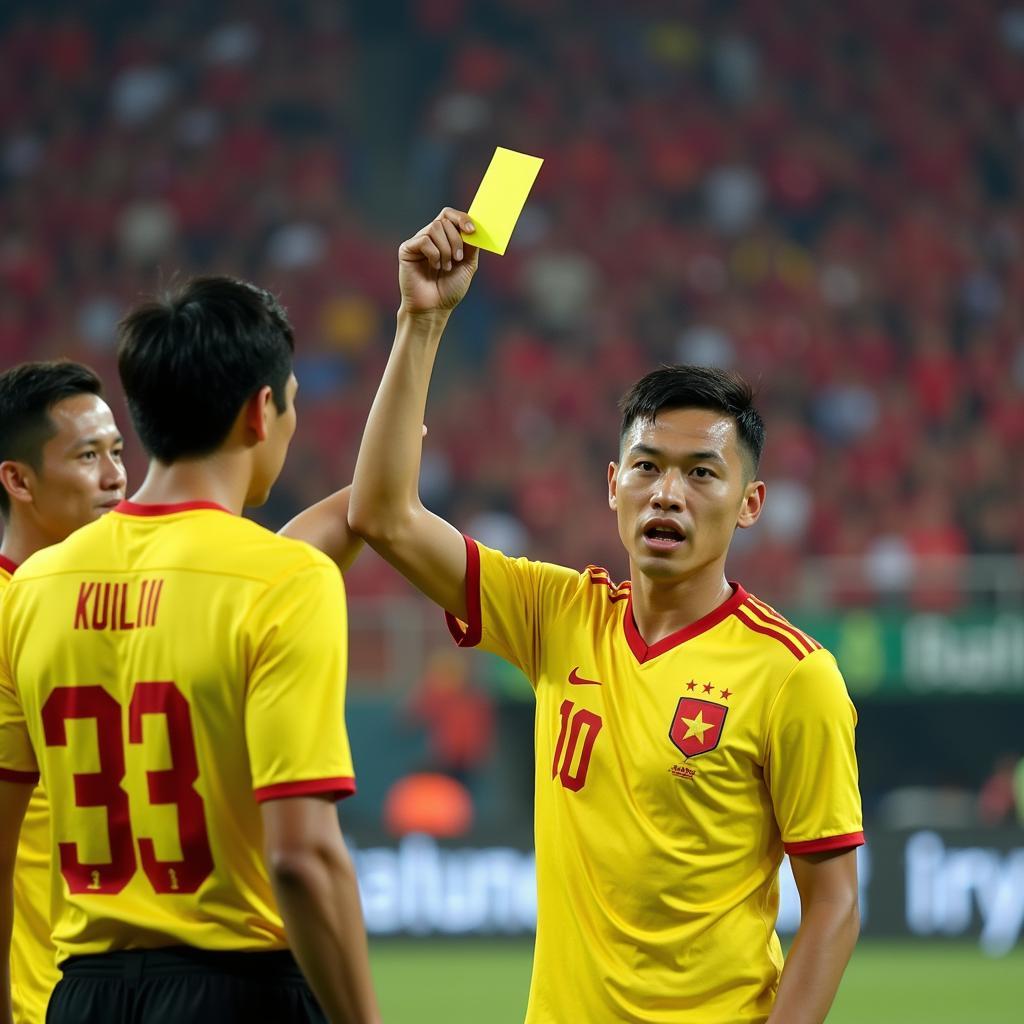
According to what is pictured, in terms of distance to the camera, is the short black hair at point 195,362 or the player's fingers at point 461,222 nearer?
the short black hair at point 195,362

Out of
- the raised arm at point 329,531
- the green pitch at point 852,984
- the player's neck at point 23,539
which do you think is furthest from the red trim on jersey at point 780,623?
the green pitch at point 852,984

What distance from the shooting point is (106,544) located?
2736 millimetres

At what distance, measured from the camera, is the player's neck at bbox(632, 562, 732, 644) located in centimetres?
339

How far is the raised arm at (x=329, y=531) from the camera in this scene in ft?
11.4

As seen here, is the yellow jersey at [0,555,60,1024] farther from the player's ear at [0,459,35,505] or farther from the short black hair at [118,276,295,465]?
the short black hair at [118,276,295,465]

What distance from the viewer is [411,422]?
3.33 meters

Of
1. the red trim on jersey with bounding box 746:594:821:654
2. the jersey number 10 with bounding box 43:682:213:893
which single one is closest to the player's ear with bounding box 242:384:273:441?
the jersey number 10 with bounding box 43:682:213:893

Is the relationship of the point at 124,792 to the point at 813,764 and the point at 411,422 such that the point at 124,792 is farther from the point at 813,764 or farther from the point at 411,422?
the point at 813,764

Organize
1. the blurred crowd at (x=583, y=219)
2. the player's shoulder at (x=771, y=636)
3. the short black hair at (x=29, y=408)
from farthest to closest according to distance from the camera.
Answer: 1. the blurred crowd at (x=583, y=219)
2. the short black hair at (x=29, y=408)
3. the player's shoulder at (x=771, y=636)

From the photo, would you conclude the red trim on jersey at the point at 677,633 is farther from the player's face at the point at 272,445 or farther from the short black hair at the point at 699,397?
the player's face at the point at 272,445

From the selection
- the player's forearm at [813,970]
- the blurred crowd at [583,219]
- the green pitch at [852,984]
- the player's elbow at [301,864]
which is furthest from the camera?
the blurred crowd at [583,219]

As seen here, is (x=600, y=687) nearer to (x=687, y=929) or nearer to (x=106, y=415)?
(x=687, y=929)

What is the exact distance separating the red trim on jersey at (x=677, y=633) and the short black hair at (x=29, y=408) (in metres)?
1.39

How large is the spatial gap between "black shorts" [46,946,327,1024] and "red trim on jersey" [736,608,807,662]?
43.3 inches
